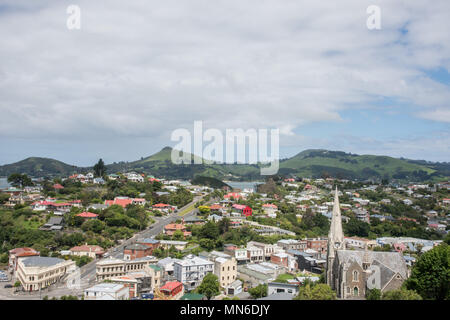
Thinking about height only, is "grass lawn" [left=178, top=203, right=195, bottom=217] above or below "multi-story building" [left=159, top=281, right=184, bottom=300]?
above

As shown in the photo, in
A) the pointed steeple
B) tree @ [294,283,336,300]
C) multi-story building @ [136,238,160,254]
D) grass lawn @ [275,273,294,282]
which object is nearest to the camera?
tree @ [294,283,336,300]

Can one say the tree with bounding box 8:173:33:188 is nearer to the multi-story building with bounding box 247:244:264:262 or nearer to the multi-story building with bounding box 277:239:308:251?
the multi-story building with bounding box 247:244:264:262

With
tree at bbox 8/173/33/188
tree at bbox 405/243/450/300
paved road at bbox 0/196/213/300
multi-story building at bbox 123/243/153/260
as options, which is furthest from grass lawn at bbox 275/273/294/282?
tree at bbox 8/173/33/188

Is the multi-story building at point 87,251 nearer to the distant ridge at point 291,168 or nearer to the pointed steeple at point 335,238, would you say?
the pointed steeple at point 335,238

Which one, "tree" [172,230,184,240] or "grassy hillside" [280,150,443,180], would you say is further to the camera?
"grassy hillside" [280,150,443,180]

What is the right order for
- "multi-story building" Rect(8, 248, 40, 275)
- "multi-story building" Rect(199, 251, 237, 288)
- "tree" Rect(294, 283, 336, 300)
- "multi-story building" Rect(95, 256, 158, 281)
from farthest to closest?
"multi-story building" Rect(8, 248, 40, 275)
"multi-story building" Rect(199, 251, 237, 288)
"multi-story building" Rect(95, 256, 158, 281)
"tree" Rect(294, 283, 336, 300)
